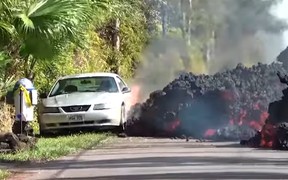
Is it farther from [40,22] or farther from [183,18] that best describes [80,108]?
[40,22]

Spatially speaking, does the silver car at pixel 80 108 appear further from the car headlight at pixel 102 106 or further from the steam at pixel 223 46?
the steam at pixel 223 46

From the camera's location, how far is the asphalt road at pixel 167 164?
1012cm

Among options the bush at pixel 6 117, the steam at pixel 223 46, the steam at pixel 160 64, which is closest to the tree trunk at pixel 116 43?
the steam at pixel 160 64

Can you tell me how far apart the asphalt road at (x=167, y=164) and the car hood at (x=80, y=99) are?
2.93 m

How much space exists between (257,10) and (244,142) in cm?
358

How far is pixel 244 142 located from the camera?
14.5 m

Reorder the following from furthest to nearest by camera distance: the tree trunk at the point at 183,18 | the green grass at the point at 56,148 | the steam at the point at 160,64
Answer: the steam at the point at 160,64 → the tree trunk at the point at 183,18 → the green grass at the point at 56,148

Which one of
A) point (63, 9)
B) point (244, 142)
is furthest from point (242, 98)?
point (63, 9)

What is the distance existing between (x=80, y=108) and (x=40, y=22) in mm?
3895

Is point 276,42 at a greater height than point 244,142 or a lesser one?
greater

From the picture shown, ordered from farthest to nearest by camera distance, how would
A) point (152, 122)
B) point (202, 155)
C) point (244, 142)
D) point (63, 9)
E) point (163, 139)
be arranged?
point (152, 122)
point (163, 139)
point (244, 142)
point (63, 9)
point (202, 155)

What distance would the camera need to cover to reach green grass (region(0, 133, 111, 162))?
12.2 meters

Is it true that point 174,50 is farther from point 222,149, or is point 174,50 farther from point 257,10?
point 222,149

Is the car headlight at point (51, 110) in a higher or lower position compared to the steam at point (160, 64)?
lower
